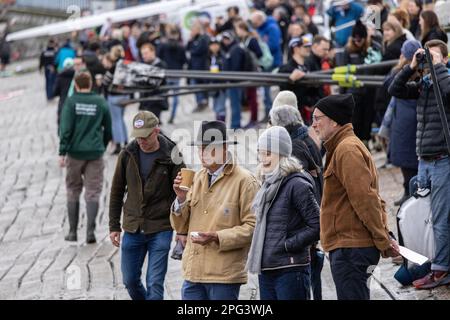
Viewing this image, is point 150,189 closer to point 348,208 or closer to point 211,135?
point 211,135

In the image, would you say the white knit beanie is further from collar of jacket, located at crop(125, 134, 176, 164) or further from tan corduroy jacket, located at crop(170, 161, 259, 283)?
collar of jacket, located at crop(125, 134, 176, 164)

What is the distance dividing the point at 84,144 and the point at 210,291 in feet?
18.0

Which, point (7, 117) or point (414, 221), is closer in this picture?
point (414, 221)

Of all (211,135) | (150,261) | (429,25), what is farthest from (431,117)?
(429,25)

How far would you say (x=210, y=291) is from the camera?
8.20 m

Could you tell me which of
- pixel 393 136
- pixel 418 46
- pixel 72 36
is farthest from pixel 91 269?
pixel 72 36

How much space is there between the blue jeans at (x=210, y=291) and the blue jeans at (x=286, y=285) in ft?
1.10

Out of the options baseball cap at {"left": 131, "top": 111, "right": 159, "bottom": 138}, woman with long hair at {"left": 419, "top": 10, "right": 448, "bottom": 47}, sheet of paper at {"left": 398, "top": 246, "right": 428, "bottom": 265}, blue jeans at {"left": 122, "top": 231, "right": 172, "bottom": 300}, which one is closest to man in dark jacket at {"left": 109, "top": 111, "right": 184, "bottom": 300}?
blue jeans at {"left": 122, "top": 231, "right": 172, "bottom": 300}

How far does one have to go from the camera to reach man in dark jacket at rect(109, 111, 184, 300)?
9695mm

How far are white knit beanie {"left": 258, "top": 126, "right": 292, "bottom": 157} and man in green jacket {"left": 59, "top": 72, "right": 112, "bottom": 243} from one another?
571 cm
